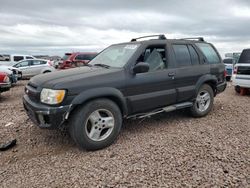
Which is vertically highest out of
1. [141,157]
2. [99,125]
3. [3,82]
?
[3,82]

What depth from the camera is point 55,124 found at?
3371 mm

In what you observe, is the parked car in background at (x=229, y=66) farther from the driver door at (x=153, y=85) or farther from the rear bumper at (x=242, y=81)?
the driver door at (x=153, y=85)

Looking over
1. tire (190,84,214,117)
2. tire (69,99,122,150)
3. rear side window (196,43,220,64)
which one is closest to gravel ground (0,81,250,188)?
tire (69,99,122,150)

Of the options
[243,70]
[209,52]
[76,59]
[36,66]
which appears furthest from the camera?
[36,66]

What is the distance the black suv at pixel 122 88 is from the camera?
3.44 m

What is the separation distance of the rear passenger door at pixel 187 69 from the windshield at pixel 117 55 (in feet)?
3.37

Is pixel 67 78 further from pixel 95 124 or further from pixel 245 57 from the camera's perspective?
pixel 245 57

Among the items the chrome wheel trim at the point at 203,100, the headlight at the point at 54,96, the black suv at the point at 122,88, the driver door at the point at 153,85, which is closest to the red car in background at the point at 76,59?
the black suv at the point at 122,88

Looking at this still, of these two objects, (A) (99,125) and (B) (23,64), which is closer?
(A) (99,125)

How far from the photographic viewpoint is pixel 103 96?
12.1ft

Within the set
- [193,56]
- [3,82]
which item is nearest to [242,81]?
[193,56]

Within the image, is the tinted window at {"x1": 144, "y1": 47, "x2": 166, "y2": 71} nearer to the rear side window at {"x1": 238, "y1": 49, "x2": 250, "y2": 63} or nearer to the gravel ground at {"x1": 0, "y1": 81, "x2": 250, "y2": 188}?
the gravel ground at {"x1": 0, "y1": 81, "x2": 250, "y2": 188}

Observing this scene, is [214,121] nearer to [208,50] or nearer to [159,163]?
[208,50]

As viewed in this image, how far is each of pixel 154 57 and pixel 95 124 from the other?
1.85 metres
